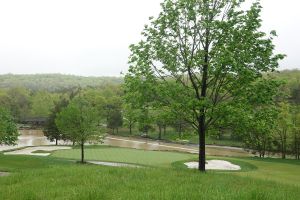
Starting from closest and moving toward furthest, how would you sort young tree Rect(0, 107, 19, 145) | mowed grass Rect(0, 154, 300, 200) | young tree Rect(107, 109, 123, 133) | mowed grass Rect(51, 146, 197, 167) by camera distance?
mowed grass Rect(0, 154, 300, 200) → young tree Rect(0, 107, 19, 145) → mowed grass Rect(51, 146, 197, 167) → young tree Rect(107, 109, 123, 133)

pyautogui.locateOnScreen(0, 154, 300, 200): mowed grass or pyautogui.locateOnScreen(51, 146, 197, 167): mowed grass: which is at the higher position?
pyautogui.locateOnScreen(0, 154, 300, 200): mowed grass

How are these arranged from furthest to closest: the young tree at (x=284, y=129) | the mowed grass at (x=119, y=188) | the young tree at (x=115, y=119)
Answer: the young tree at (x=115, y=119)
the young tree at (x=284, y=129)
the mowed grass at (x=119, y=188)

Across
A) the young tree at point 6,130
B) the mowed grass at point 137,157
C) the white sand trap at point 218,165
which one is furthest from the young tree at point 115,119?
the white sand trap at point 218,165

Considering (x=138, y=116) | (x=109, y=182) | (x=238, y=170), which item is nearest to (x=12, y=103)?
(x=238, y=170)

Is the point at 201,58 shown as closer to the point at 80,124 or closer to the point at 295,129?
the point at 80,124

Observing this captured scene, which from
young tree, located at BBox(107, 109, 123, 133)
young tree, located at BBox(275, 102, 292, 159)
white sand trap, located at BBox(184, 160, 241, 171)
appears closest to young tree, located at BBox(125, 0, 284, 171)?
white sand trap, located at BBox(184, 160, 241, 171)

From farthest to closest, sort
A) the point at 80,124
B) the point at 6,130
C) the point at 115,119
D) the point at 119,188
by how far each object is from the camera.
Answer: the point at 115,119, the point at 80,124, the point at 6,130, the point at 119,188

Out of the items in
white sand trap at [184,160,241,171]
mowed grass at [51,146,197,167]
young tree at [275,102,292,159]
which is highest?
young tree at [275,102,292,159]

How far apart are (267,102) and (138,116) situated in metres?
7.64

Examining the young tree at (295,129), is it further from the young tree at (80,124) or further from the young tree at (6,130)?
the young tree at (6,130)

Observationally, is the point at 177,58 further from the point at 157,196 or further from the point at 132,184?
the point at 157,196

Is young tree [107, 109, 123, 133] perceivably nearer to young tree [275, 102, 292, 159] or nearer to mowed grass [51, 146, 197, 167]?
mowed grass [51, 146, 197, 167]

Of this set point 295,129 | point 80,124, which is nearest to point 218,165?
point 80,124

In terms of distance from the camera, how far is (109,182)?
39.3 feet
